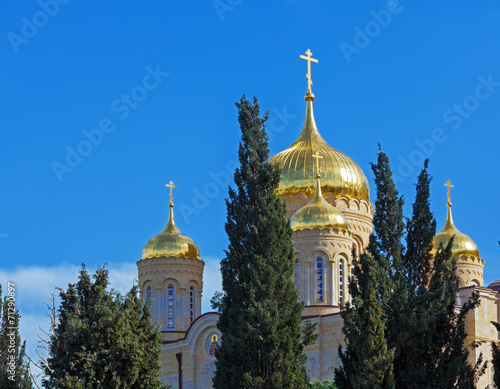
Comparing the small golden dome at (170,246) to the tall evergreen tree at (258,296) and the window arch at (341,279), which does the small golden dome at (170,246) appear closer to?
the window arch at (341,279)

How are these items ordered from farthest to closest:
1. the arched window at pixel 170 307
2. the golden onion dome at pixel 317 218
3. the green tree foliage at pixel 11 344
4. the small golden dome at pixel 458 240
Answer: the small golden dome at pixel 458 240 < the arched window at pixel 170 307 < the golden onion dome at pixel 317 218 < the green tree foliage at pixel 11 344

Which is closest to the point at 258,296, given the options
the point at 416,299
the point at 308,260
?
the point at 416,299

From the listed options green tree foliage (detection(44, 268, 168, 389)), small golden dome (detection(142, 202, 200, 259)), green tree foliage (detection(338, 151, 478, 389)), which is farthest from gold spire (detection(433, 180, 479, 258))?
green tree foliage (detection(44, 268, 168, 389))

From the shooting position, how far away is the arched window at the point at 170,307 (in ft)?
139

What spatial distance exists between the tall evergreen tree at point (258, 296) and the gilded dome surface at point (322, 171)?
1504cm

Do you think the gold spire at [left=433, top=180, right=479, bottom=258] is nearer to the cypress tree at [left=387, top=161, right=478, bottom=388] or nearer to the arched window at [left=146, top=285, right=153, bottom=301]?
the arched window at [left=146, top=285, right=153, bottom=301]

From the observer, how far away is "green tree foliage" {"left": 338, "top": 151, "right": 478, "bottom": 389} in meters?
23.7

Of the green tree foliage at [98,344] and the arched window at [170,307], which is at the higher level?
the arched window at [170,307]

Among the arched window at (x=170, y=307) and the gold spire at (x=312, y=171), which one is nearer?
the gold spire at (x=312, y=171)

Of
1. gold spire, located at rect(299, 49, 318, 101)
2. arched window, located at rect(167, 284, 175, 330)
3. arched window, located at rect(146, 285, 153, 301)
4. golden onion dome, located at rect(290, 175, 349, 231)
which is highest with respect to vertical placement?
gold spire, located at rect(299, 49, 318, 101)

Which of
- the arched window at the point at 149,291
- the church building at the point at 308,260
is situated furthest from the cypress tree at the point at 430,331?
the arched window at the point at 149,291

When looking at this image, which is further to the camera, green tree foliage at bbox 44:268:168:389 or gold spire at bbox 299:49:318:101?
gold spire at bbox 299:49:318:101

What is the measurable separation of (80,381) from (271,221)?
20.0 ft

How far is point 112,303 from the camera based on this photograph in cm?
2331
